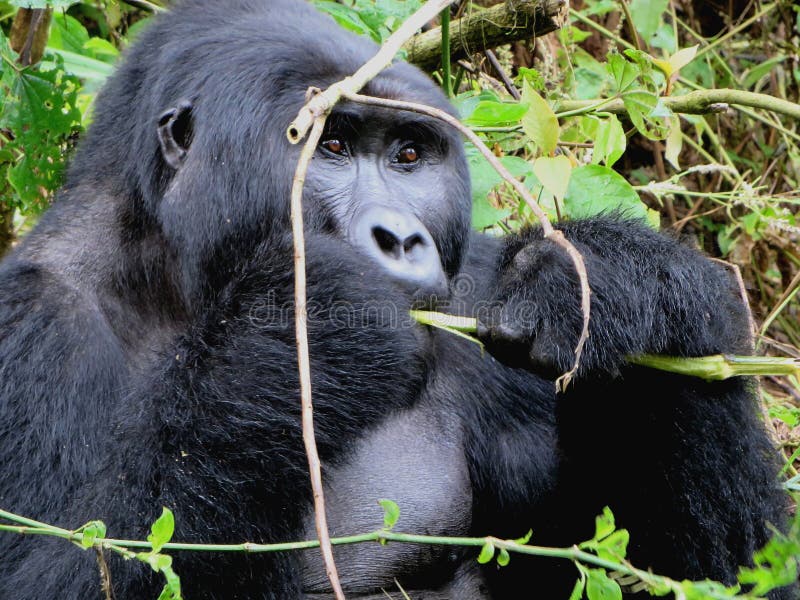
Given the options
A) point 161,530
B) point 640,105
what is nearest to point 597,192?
point 640,105

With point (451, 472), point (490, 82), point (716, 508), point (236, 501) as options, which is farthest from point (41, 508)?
point (490, 82)

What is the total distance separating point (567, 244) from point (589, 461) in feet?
3.89

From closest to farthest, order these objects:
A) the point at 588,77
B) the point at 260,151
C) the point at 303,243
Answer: the point at 303,243 → the point at 260,151 → the point at 588,77

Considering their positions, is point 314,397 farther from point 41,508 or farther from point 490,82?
point 490,82

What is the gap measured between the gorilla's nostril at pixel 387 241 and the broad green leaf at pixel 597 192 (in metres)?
1.23

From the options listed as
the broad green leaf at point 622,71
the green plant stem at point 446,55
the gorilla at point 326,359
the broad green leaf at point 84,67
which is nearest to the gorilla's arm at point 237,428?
the gorilla at point 326,359

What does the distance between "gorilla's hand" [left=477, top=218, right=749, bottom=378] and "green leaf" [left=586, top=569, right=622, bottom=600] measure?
0.78 metres

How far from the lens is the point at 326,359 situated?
8.21 feet

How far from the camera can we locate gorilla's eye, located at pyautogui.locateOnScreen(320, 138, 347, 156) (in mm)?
3008

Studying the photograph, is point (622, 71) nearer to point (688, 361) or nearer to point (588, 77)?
point (688, 361)

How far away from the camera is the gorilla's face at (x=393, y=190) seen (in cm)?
266

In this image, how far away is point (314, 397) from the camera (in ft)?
8.14

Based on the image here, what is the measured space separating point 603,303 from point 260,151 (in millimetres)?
1055

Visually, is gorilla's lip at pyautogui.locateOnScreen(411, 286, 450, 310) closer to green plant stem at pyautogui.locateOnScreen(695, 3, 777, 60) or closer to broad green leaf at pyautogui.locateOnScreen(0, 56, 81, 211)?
broad green leaf at pyautogui.locateOnScreen(0, 56, 81, 211)
